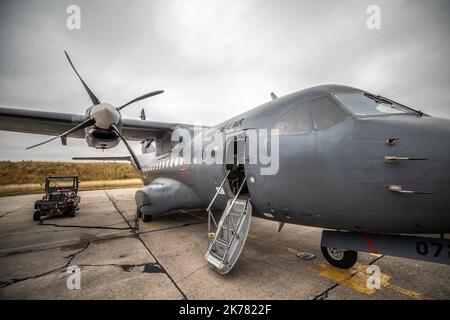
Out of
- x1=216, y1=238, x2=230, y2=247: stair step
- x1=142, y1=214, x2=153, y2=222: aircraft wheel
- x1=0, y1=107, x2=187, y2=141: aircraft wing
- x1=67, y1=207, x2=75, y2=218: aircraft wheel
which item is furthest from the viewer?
x1=67, y1=207, x2=75, y2=218: aircraft wheel

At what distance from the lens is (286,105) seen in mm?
4191

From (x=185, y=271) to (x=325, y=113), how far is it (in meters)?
3.97

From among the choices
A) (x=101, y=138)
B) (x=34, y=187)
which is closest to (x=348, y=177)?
(x=101, y=138)

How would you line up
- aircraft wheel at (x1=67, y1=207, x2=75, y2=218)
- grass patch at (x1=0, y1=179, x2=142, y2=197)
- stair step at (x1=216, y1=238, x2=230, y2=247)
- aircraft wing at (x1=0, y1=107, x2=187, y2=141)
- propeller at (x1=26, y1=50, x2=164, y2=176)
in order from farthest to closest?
grass patch at (x1=0, y1=179, x2=142, y2=197)
aircraft wheel at (x1=67, y1=207, x2=75, y2=218)
aircraft wing at (x1=0, y1=107, x2=187, y2=141)
propeller at (x1=26, y1=50, x2=164, y2=176)
stair step at (x1=216, y1=238, x2=230, y2=247)

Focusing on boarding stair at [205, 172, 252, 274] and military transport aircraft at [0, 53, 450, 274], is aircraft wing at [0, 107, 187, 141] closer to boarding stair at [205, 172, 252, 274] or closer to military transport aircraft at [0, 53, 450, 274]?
military transport aircraft at [0, 53, 450, 274]

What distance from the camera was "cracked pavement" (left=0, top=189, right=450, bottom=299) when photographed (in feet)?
11.0

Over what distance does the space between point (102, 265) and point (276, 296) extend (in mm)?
3729

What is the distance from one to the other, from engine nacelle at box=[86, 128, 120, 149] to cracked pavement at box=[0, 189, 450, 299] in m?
3.46

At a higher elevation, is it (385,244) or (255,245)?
(385,244)

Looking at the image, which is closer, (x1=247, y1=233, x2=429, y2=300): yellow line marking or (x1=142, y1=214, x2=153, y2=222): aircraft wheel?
(x1=247, y1=233, x2=429, y2=300): yellow line marking

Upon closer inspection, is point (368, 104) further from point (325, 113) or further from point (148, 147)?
point (148, 147)

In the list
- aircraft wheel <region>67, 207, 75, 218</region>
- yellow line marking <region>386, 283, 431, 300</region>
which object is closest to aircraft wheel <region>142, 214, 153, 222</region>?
aircraft wheel <region>67, 207, 75, 218</region>
